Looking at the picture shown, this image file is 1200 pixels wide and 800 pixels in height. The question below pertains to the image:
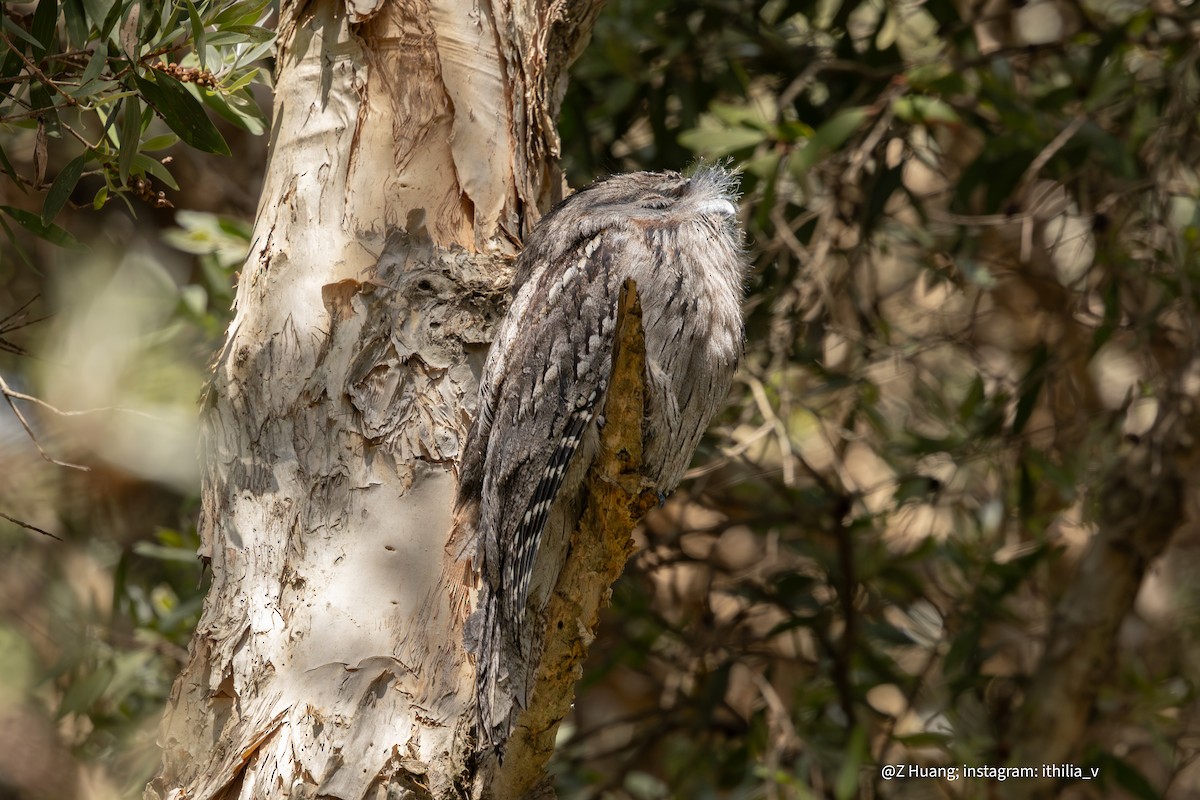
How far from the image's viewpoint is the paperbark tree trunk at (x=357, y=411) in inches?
80.7

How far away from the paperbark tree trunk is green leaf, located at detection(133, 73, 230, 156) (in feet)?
0.87

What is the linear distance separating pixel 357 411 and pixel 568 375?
429mm

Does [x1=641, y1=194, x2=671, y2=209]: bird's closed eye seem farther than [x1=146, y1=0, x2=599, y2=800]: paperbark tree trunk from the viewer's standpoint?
Yes

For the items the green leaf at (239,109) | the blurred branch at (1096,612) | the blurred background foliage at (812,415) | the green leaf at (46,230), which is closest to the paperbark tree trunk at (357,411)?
the green leaf at (239,109)

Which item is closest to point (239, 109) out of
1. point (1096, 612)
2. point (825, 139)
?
point (825, 139)

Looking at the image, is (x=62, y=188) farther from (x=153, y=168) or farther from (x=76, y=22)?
(x=76, y=22)

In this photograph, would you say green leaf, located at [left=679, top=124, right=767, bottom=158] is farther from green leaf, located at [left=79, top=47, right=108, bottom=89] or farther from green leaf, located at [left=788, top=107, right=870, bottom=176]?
green leaf, located at [left=79, top=47, right=108, bottom=89]

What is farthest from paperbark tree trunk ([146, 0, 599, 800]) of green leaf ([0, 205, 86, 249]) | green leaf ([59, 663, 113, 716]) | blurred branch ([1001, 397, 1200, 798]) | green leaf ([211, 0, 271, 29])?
blurred branch ([1001, 397, 1200, 798])

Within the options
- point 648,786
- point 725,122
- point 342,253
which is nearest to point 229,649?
point 342,253

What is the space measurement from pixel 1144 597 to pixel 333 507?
561cm

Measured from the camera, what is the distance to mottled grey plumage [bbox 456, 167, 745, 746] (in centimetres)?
213

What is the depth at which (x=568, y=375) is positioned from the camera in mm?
2273

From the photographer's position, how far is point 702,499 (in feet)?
14.5

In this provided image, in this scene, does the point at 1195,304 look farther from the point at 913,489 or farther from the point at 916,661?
the point at 916,661
